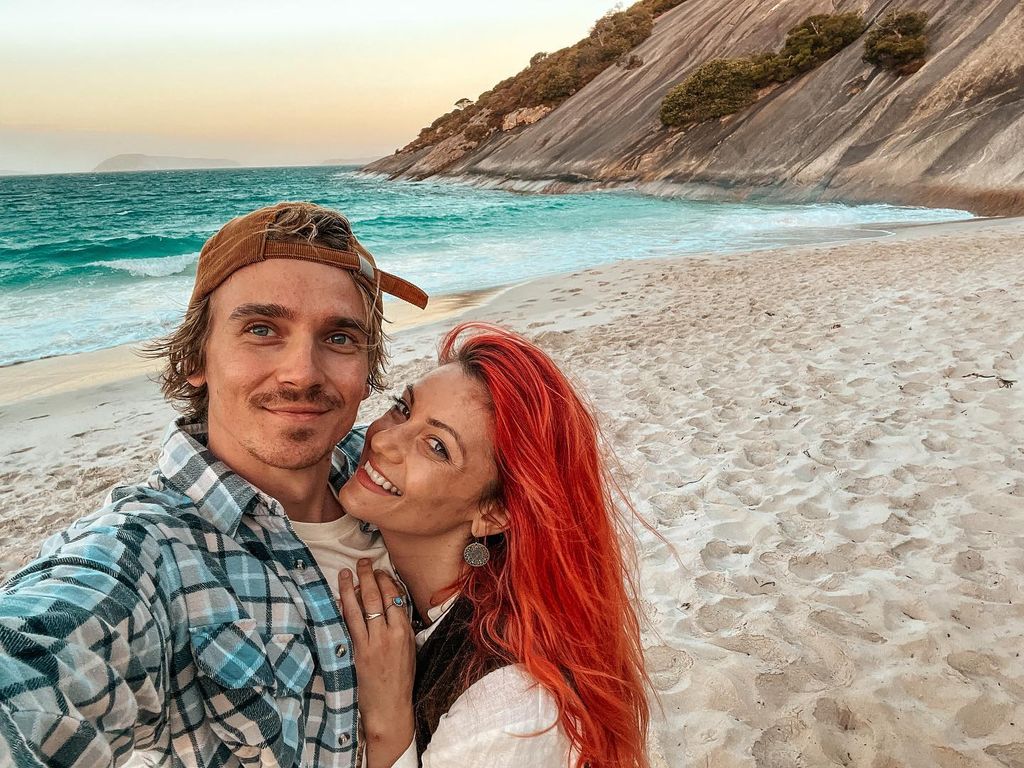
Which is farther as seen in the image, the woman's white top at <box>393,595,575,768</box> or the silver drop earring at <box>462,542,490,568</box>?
the silver drop earring at <box>462,542,490,568</box>

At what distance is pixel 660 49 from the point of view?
44750mm

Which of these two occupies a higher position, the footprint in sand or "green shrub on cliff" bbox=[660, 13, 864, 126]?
"green shrub on cliff" bbox=[660, 13, 864, 126]

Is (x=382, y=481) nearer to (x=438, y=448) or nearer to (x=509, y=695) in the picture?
(x=438, y=448)

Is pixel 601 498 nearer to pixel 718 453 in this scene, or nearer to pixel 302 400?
pixel 302 400

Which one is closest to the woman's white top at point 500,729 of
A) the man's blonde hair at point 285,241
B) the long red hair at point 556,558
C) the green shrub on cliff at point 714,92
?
the long red hair at point 556,558

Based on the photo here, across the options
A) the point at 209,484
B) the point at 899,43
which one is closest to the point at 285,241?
the point at 209,484

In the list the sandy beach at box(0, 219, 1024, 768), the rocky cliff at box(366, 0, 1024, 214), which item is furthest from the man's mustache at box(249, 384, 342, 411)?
the rocky cliff at box(366, 0, 1024, 214)

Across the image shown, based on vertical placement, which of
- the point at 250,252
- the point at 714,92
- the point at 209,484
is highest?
the point at 714,92

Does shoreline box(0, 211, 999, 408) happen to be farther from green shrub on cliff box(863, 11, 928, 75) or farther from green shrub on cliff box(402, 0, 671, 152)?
green shrub on cliff box(402, 0, 671, 152)

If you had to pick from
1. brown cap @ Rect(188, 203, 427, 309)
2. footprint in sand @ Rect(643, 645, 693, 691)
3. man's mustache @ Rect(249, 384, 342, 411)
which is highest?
brown cap @ Rect(188, 203, 427, 309)

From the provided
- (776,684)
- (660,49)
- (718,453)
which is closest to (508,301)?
(718,453)

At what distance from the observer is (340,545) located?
217 centimetres

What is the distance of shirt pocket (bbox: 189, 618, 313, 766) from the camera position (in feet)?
4.65

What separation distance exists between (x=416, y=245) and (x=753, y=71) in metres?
21.7
